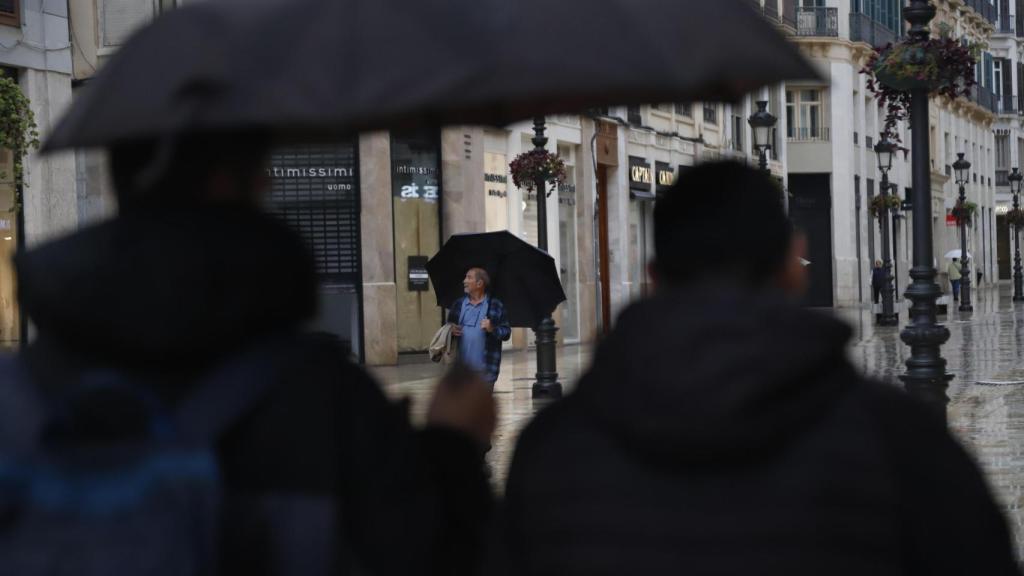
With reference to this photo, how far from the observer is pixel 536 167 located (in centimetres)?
A: 2353

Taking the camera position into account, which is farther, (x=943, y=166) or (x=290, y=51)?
(x=943, y=166)

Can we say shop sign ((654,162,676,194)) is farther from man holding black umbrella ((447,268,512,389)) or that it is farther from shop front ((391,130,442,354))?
man holding black umbrella ((447,268,512,389))

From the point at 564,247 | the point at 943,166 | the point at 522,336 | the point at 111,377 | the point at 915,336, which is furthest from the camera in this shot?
the point at 943,166

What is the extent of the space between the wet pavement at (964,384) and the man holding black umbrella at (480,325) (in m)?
0.66

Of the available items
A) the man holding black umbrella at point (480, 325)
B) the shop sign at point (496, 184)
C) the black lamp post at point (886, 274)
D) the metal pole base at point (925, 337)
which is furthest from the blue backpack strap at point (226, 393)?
the black lamp post at point (886, 274)

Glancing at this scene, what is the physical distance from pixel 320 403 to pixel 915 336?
13192 millimetres

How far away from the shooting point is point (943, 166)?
73375 mm

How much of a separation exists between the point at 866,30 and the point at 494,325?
154ft

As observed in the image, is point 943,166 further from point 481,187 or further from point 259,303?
point 259,303

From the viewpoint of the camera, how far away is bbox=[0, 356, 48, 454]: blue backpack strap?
2.54 meters

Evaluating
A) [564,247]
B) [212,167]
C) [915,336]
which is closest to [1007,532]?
[212,167]

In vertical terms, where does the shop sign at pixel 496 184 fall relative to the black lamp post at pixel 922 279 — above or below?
above

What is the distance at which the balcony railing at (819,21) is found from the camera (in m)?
55.4

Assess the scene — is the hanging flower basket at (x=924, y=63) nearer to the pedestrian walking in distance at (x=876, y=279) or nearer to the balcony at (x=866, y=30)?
the pedestrian walking in distance at (x=876, y=279)
